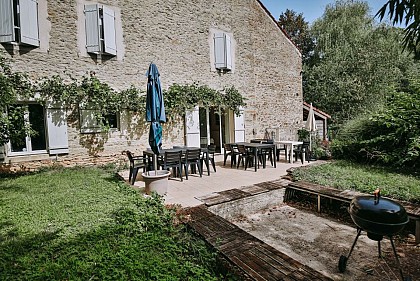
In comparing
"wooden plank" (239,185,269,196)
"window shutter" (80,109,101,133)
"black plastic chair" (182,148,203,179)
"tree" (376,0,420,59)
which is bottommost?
"wooden plank" (239,185,269,196)

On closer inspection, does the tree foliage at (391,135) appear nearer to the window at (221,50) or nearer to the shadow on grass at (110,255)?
the window at (221,50)

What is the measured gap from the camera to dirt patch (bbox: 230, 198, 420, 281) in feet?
10.7

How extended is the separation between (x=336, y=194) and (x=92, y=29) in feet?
26.8

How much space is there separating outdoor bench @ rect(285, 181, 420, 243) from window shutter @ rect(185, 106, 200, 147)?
471 centimetres

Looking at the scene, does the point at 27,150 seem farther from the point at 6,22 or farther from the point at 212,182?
the point at 212,182

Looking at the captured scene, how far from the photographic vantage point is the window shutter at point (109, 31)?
807cm

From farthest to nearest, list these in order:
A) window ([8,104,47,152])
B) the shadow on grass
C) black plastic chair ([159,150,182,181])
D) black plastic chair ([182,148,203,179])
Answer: window ([8,104,47,152]) < black plastic chair ([182,148,203,179]) < black plastic chair ([159,150,182,181]) < the shadow on grass

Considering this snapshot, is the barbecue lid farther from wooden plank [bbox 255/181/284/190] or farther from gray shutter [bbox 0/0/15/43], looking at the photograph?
gray shutter [bbox 0/0/15/43]

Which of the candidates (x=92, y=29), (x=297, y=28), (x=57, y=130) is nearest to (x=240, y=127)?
(x=92, y=29)

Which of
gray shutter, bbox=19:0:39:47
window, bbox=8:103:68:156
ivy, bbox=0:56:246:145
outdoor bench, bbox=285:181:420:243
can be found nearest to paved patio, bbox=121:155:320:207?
outdoor bench, bbox=285:181:420:243

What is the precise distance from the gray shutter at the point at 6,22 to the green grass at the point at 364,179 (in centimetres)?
828

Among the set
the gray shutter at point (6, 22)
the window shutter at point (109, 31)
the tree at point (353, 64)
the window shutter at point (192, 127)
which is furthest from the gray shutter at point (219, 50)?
the tree at point (353, 64)

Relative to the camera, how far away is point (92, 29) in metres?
7.92

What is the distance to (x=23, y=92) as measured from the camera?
6918 mm
